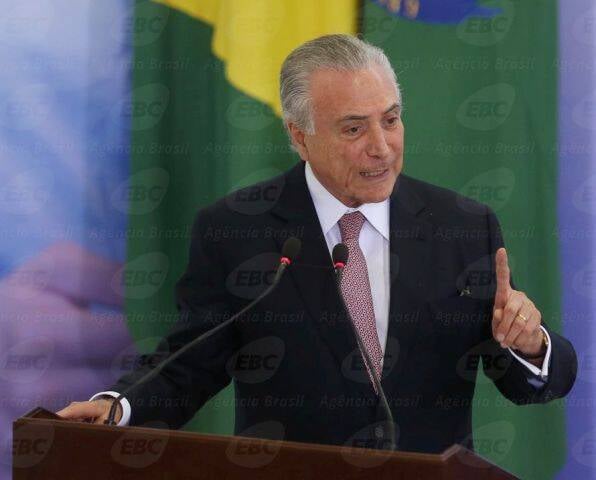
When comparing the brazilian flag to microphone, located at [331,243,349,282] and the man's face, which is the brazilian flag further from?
microphone, located at [331,243,349,282]

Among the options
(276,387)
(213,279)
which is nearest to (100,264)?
(213,279)

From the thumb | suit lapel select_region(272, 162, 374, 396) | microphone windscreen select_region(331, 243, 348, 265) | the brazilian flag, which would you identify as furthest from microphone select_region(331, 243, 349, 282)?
the brazilian flag

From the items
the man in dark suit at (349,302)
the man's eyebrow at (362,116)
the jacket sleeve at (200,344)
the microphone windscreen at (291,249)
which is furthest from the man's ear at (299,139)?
the microphone windscreen at (291,249)

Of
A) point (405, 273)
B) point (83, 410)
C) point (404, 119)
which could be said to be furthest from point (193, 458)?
point (404, 119)

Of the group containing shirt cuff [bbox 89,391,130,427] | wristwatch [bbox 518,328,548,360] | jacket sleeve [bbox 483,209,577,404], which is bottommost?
shirt cuff [bbox 89,391,130,427]

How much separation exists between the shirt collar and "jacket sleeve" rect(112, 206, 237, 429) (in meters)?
0.26

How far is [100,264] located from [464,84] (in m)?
1.24

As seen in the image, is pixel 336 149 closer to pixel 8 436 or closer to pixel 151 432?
pixel 151 432

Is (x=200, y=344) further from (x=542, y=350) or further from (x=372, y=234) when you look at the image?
(x=542, y=350)

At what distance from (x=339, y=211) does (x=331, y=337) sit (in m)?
0.30

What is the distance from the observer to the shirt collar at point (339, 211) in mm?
2115

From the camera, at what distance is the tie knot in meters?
2.11

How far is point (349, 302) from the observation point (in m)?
2.02

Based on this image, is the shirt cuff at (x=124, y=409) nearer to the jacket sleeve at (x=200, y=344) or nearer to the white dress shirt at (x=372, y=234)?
the jacket sleeve at (x=200, y=344)
